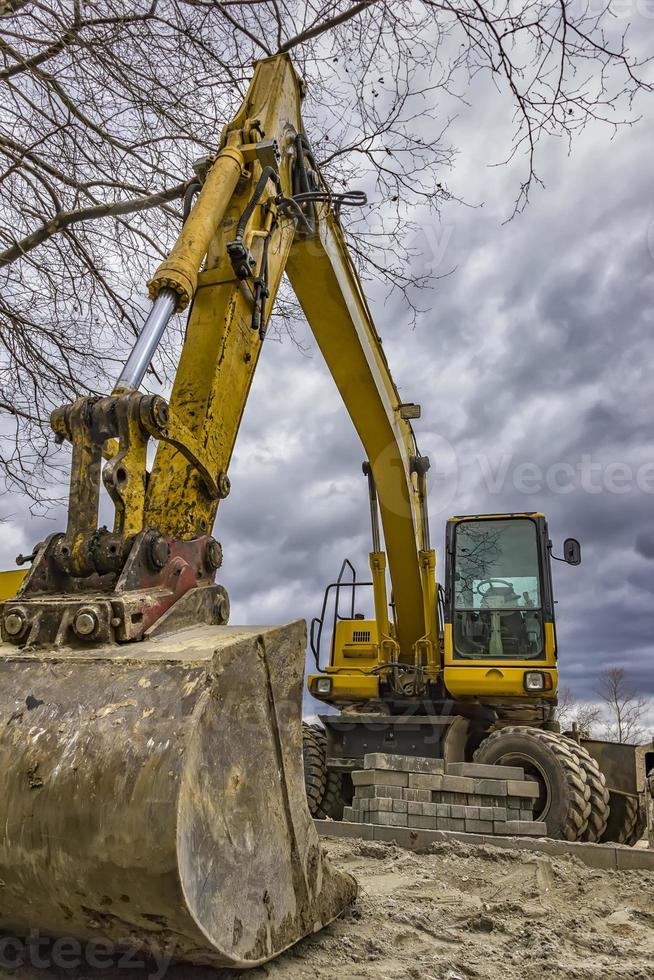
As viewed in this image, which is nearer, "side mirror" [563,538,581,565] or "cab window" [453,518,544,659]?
"side mirror" [563,538,581,565]

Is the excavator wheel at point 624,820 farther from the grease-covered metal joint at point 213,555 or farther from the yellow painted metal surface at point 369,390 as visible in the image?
the grease-covered metal joint at point 213,555

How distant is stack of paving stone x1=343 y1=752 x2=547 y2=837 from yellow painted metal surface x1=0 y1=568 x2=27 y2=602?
3.27 metres

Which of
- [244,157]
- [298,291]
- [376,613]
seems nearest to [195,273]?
[244,157]

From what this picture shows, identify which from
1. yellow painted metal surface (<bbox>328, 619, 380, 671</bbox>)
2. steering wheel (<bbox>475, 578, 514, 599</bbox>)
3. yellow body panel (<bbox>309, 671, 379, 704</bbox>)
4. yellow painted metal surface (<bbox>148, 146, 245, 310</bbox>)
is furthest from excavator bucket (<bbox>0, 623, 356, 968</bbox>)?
yellow painted metal surface (<bbox>328, 619, 380, 671</bbox>)

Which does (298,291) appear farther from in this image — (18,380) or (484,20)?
(18,380)

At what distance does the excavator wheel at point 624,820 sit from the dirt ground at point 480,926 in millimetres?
2264

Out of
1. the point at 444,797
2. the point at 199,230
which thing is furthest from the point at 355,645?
the point at 199,230

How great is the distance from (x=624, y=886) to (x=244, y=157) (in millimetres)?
4160

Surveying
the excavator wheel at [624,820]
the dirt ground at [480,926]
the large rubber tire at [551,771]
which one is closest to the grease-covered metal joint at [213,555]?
the dirt ground at [480,926]

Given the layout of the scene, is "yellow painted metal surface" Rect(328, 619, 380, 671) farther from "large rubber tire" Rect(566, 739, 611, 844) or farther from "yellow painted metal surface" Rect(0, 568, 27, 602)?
"yellow painted metal surface" Rect(0, 568, 27, 602)

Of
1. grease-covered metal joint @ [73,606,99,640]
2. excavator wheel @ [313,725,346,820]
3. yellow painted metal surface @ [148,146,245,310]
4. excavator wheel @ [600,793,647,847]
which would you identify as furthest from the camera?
excavator wheel @ [313,725,346,820]

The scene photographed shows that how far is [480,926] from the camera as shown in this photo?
10.1 ft

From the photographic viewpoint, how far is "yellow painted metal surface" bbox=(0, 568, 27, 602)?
6565 millimetres

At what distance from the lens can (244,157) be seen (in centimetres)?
385
